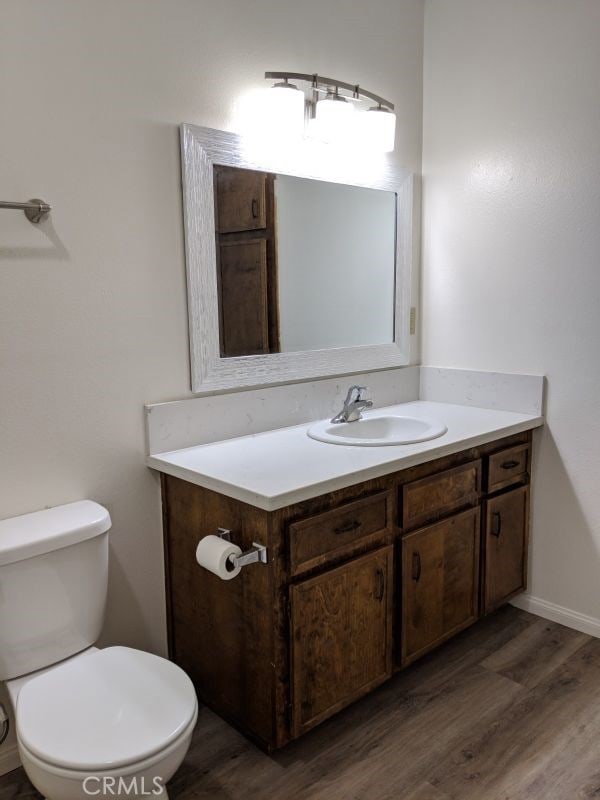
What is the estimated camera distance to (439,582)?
2150 millimetres

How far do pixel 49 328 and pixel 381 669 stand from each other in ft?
4.50

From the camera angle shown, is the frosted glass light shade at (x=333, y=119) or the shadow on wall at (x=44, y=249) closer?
the shadow on wall at (x=44, y=249)

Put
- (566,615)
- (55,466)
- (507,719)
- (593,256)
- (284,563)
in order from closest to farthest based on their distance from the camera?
1. (284,563)
2. (55,466)
3. (507,719)
4. (593,256)
5. (566,615)

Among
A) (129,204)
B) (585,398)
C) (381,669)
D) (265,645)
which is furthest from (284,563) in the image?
(585,398)

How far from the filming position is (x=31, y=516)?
1.73m

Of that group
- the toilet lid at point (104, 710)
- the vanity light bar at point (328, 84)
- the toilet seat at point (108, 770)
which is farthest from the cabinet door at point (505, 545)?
the vanity light bar at point (328, 84)

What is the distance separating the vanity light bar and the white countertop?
1156mm

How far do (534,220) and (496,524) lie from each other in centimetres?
111

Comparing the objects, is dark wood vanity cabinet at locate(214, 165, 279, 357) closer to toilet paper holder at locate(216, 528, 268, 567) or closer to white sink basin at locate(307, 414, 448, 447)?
white sink basin at locate(307, 414, 448, 447)

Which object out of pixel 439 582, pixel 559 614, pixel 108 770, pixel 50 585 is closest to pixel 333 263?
pixel 439 582

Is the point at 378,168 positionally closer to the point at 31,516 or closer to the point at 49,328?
the point at 49,328

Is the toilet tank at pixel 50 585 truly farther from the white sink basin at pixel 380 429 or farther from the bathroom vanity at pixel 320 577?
the white sink basin at pixel 380 429

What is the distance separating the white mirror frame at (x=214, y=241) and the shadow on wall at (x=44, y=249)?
0.39m

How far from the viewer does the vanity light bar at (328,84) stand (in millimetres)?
2115
